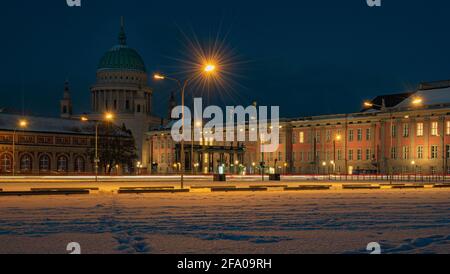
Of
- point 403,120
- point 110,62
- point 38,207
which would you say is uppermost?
point 110,62

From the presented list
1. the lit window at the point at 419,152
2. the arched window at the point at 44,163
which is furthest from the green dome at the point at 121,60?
the lit window at the point at 419,152

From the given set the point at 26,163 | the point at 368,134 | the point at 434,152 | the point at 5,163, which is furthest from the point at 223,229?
the point at 26,163

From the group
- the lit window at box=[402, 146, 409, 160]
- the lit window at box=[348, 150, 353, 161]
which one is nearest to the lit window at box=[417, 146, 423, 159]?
the lit window at box=[402, 146, 409, 160]

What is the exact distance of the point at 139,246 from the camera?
12.0m

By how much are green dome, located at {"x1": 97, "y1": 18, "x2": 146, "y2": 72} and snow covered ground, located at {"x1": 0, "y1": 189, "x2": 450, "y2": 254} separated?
15568cm

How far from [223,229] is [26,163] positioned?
110 meters

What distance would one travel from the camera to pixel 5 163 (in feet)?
369

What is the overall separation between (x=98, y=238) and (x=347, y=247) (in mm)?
5297

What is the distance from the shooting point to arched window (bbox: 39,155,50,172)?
12106cm

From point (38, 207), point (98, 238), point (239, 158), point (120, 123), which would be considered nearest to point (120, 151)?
point (239, 158)

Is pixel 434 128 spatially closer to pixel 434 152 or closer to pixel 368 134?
pixel 434 152

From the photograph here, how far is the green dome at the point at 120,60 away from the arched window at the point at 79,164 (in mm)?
51878

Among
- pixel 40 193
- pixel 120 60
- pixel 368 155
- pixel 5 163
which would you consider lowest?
pixel 40 193
